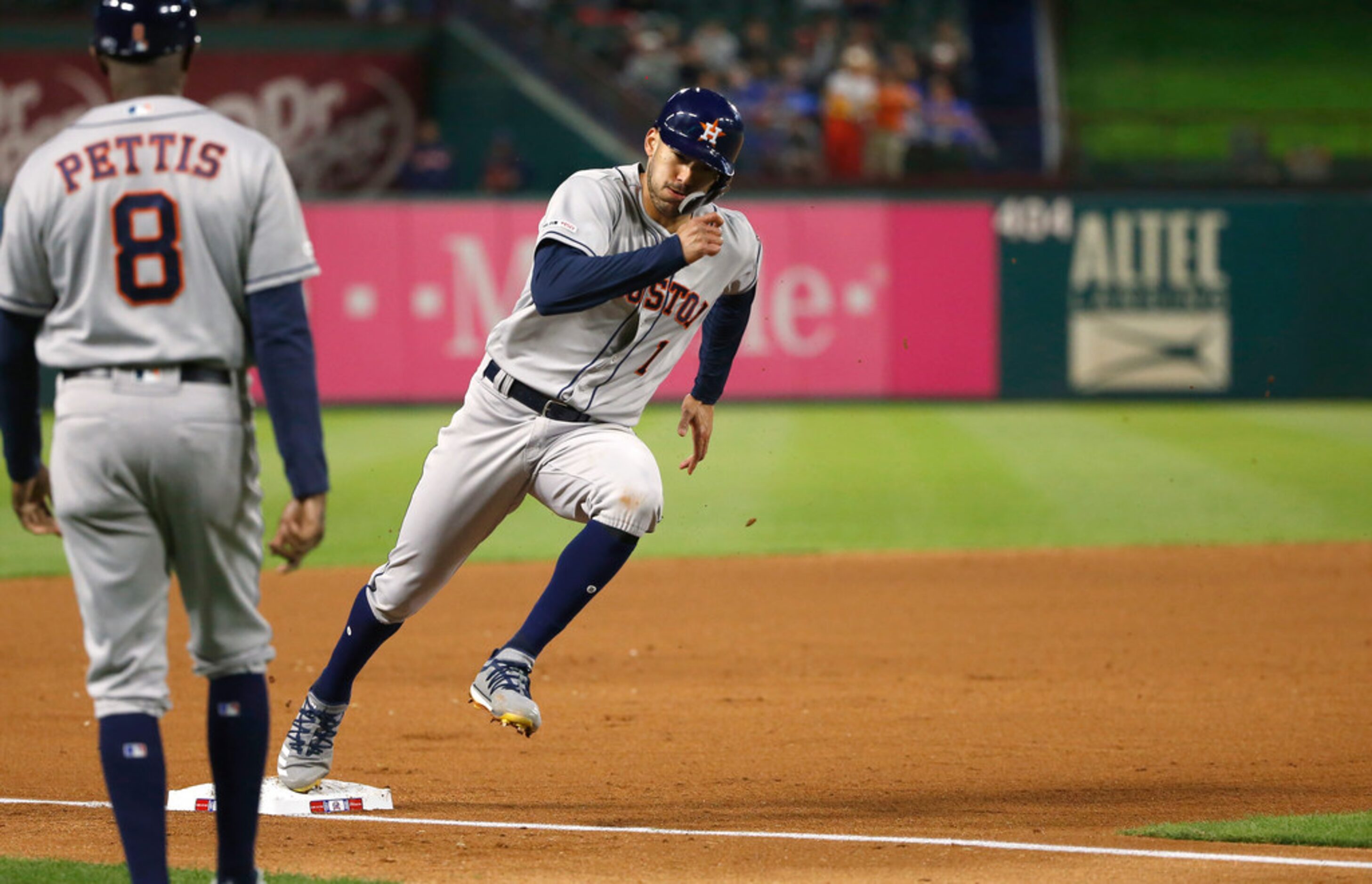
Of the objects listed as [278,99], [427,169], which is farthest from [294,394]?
[278,99]

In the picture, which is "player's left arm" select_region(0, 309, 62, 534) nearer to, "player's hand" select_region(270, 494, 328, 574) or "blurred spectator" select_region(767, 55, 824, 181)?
"player's hand" select_region(270, 494, 328, 574)

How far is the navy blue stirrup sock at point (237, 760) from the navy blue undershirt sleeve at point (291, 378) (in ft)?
1.59

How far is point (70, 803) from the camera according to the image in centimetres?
520

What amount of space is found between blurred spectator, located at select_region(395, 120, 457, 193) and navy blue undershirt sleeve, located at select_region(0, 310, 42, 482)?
1752cm

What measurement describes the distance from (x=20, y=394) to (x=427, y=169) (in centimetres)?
1773

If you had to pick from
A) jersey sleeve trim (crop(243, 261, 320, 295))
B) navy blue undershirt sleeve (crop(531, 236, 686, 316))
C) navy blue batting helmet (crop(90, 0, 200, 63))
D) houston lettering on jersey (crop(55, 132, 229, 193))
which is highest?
navy blue batting helmet (crop(90, 0, 200, 63))

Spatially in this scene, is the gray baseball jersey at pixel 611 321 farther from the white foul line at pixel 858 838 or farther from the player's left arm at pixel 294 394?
the player's left arm at pixel 294 394

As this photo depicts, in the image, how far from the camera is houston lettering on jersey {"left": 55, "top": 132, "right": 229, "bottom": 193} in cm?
341

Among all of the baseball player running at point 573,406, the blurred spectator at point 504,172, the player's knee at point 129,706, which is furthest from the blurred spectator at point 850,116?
the player's knee at point 129,706

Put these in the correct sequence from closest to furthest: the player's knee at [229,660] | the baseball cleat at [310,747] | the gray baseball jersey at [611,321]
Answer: the player's knee at [229,660] → the gray baseball jersey at [611,321] → the baseball cleat at [310,747]

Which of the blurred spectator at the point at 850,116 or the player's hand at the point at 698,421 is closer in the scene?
the player's hand at the point at 698,421

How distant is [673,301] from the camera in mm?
5156

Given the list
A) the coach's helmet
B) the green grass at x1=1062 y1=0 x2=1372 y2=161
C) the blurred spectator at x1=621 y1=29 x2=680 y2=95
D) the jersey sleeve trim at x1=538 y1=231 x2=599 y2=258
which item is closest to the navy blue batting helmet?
the jersey sleeve trim at x1=538 y1=231 x2=599 y2=258

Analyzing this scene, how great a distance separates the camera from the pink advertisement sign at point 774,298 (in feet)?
68.0
